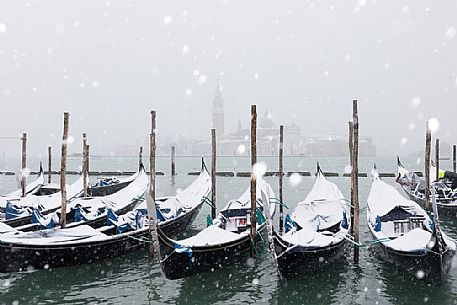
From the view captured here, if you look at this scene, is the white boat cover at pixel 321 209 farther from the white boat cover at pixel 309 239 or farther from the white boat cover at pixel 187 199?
the white boat cover at pixel 187 199

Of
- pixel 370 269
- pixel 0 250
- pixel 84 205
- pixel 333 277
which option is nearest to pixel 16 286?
pixel 0 250

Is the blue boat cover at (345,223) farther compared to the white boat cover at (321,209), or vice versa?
the white boat cover at (321,209)

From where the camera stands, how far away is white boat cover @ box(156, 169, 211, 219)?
1426 cm

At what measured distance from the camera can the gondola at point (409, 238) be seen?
8211 mm

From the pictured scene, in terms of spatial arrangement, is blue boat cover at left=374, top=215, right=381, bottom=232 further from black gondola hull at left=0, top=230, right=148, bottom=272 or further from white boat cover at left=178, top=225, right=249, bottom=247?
black gondola hull at left=0, top=230, right=148, bottom=272

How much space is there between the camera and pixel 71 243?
974 cm

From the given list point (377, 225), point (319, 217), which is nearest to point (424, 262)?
point (377, 225)

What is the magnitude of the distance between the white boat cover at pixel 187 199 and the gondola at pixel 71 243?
5.24 ft

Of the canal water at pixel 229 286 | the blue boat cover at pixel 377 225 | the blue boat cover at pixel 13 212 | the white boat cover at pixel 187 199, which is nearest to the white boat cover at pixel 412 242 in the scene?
the canal water at pixel 229 286

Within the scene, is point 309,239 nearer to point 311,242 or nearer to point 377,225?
point 311,242

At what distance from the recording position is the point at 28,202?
50.1 ft

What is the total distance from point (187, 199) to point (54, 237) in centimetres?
682

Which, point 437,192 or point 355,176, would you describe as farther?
point 437,192

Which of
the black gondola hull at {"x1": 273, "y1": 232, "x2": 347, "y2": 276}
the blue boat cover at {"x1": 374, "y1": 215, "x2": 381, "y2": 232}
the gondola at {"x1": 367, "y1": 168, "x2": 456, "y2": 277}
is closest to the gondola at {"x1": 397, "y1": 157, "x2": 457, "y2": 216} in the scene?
the gondola at {"x1": 367, "y1": 168, "x2": 456, "y2": 277}
